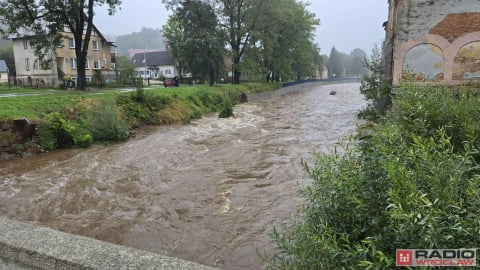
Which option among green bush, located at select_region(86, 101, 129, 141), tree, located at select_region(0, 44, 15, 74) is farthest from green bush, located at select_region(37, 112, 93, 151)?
tree, located at select_region(0, 44, 15, 74)

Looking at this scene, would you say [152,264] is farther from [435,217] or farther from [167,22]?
[167,22]

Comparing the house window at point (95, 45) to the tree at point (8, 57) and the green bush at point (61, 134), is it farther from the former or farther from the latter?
the green bush at point (61, 134)

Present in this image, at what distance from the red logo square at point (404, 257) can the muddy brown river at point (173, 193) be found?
2.53 meters

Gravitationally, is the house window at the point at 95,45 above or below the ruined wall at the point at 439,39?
above

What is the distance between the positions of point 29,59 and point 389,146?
50038mm

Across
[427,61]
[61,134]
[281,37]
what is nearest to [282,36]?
[281,37]

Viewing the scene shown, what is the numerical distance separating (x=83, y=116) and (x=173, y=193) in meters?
9.03

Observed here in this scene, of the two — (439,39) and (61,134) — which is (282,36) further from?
(61,134)

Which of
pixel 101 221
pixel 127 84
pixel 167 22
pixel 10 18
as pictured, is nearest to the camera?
pixel 101 221

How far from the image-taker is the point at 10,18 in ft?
71.2

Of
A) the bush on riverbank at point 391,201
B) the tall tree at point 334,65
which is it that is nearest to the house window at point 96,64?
the bush on riverbank at point 391,201

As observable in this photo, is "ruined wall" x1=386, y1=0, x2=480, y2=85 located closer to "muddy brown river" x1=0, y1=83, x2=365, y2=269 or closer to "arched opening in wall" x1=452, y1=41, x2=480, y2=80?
"arched opening in wall" x1=452, y1=41, x2=480, y2=80

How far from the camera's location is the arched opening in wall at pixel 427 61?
46.7 ft

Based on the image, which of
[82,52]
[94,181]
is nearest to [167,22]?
[82,52]
